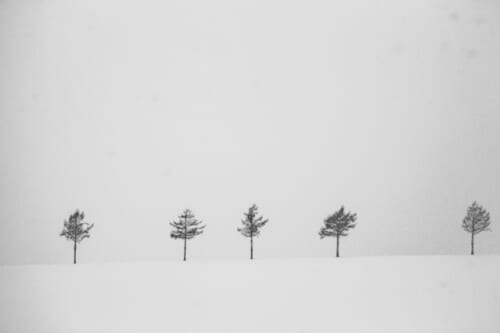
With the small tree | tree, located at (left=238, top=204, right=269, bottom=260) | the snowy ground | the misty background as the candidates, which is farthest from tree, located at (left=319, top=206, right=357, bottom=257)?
the small tree

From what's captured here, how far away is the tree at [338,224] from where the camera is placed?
8.07 metres

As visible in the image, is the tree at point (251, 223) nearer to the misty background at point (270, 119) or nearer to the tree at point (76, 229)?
the misty background at point (270, 119)

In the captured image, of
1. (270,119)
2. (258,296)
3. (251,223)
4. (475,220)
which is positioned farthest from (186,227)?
(475,220)

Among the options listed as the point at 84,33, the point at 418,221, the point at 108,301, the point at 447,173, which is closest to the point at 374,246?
the point at 418,221

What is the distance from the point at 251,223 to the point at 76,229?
8.46ft

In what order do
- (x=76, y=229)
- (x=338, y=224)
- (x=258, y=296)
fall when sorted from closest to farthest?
(x=258, y=296)
(x=76, y=229)
(x=338, y=224)

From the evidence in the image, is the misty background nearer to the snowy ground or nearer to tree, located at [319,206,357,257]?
tree, located at [319,206,357,257]

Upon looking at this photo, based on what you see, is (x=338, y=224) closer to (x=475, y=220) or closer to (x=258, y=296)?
(x=258, y=296)

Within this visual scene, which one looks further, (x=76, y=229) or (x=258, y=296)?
(x=76, y=229)

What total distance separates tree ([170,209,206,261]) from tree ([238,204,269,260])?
25.0 inches

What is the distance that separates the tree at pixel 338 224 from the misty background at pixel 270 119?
0.40ft

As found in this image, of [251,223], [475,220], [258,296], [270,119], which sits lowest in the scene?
[258,296]

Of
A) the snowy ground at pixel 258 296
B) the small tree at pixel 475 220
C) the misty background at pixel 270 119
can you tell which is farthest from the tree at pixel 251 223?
the small tree at pixel 475 220

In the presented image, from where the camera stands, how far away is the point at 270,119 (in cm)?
844
